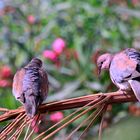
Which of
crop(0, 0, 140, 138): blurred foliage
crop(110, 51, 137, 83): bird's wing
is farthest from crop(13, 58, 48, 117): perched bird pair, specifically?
crop(0, 0, 140, 138): blurred foliage

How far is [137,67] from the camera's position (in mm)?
1976

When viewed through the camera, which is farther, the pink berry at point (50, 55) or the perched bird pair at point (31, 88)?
the pink berry at point (50, 55)

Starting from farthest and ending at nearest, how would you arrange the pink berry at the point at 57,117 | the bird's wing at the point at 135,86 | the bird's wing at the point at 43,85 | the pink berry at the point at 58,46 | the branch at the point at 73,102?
the pink berry at the point at 58,46, the pink berry at the point at 57,117, the bird's wing at the point at 43,85, the bird's wing at the point at 135,86, the branch at the point at 73,102

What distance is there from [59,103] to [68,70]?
265cm

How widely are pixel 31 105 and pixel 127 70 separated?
1.27 ft

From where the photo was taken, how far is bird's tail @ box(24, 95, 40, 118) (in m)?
1.70

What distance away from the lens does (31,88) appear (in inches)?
79.1

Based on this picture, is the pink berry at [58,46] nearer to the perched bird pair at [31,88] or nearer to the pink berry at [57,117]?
the pink berry at [57,117]

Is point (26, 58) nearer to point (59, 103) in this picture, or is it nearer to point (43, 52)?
point (43, 52)

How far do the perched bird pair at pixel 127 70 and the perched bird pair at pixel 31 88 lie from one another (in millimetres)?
271

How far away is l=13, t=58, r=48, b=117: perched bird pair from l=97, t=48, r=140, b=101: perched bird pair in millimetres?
271

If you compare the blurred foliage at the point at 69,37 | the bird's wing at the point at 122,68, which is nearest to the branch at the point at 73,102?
the bird's wing at the point at 122,68

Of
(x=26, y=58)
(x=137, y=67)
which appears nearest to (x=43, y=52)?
(x=26, y=58)

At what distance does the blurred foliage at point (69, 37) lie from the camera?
4.08m
